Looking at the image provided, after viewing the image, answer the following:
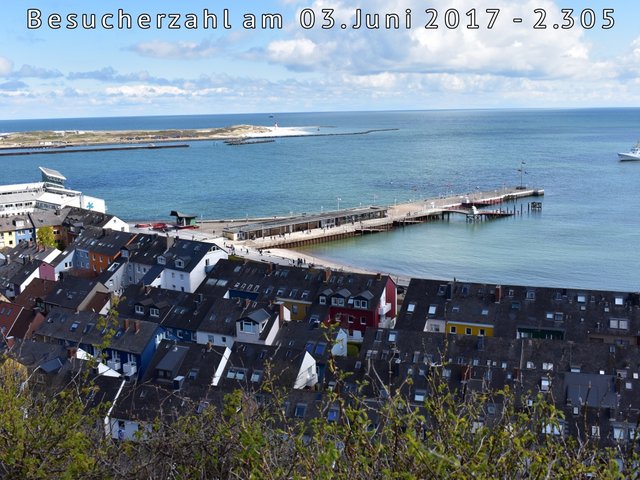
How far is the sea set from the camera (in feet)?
199

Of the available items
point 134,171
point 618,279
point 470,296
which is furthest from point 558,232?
point 134,171

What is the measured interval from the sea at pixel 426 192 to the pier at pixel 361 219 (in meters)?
2.03

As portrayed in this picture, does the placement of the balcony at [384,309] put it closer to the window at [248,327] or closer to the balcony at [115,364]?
the window at [248,327]

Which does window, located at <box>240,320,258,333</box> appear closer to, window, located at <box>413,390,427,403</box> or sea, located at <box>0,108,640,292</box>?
window, located at <box>413,390,427,403</box>

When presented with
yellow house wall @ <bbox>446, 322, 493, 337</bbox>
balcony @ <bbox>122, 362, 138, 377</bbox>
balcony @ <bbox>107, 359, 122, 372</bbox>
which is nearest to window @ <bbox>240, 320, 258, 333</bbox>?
balcony @ <bbox>122, 362, 138, 377</bbox>

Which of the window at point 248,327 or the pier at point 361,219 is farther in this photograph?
the pier at point 361,219

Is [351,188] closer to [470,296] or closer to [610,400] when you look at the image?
[470,296]

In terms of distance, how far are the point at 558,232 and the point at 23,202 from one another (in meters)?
57.7

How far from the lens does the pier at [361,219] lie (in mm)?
72500

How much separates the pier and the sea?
2029 mm

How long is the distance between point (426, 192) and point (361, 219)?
82.9ft

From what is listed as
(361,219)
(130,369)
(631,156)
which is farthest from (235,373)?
→ (631,156)

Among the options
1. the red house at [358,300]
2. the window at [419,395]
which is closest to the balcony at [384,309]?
the red house at [358,300]

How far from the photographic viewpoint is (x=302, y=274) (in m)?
40.6
